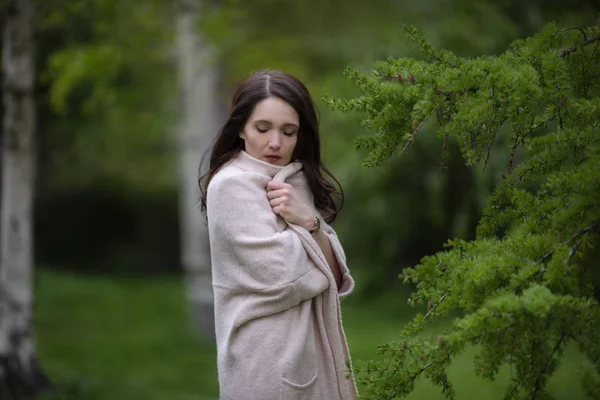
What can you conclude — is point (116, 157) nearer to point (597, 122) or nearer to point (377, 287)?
point (377, 287)

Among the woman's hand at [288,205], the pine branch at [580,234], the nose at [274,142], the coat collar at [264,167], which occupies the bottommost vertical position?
the pine branch at [580,234]

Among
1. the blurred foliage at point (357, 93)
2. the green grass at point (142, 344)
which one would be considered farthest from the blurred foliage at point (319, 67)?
the green grass at point (142, 344)

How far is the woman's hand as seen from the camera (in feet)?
8.56

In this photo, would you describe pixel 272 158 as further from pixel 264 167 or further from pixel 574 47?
pixel 574 47

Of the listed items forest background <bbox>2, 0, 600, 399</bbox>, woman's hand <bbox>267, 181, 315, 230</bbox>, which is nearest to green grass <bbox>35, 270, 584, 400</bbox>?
forest background <bbox>2, 0, 600, 399</bbox>

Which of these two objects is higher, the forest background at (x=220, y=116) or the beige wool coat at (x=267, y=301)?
the forest background at (x=220, y=116)

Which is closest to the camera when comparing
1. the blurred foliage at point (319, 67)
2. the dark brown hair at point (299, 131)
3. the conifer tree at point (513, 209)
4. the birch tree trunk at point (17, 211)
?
the conifer tree at point (513, 209)

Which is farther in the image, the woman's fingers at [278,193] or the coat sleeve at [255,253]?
the woman's fingers at [278,193]

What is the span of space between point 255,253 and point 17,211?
14.2 ft

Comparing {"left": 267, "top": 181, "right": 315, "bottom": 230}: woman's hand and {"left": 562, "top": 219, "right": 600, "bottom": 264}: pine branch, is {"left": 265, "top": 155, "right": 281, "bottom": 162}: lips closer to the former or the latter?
{"left": 267, "top": 181, "right": 315, "bottom": 230}: woman's hand

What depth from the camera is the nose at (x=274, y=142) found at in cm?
267

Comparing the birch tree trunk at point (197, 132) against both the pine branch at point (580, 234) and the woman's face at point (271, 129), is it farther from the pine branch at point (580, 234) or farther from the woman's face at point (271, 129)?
the pine branch at point (580, 234)

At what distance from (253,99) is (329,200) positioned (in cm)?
46

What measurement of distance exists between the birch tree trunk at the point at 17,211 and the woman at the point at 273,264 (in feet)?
12.9
